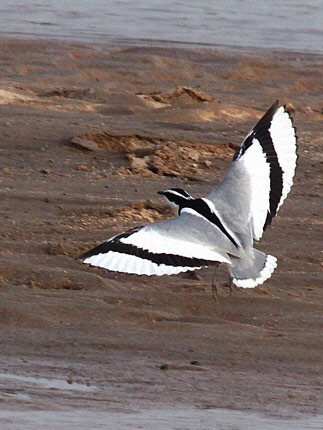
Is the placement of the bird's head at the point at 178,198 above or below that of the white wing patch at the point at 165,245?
below

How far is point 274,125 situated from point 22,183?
2047 mm

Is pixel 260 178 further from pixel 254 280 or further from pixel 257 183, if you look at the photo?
pixel 254 280

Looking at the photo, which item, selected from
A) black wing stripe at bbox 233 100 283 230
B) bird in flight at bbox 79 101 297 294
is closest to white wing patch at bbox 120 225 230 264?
bird in flight at bbox 79 101 297 294

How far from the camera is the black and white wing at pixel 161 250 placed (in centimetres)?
527

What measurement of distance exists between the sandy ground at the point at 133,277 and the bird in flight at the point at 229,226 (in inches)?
10.4

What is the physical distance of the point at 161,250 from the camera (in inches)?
211

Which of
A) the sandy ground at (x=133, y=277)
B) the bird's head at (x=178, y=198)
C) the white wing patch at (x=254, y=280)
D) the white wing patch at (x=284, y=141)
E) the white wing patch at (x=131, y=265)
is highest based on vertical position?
the white wing patch at (x=284, y=141)

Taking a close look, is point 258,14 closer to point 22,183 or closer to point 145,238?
point 22,183

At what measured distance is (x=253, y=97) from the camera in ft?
39.8

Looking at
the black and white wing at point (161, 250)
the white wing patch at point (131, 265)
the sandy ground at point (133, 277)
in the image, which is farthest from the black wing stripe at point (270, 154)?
the white wing patch at point (131, 265)

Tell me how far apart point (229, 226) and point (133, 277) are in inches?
24.7

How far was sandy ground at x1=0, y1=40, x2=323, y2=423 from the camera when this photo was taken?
4672 mm

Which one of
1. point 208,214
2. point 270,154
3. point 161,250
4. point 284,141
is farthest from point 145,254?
point 284,141

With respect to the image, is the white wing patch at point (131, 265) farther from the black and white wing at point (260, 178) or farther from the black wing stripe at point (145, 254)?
the black and white wing at point (260, 178)
